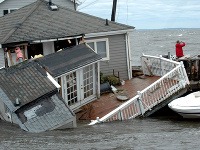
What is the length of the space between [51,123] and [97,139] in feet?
8.03

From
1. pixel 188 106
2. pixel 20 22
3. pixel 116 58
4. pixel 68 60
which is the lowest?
pixel 188 106

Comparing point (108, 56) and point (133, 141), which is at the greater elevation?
point (108, 56)

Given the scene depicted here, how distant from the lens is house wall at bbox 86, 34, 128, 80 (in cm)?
2416

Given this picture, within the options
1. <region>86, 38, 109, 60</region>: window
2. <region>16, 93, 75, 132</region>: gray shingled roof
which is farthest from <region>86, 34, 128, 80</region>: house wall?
<region>16, 93, 75, 132</region>: gray shingled roof

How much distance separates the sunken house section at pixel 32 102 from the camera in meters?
15.8

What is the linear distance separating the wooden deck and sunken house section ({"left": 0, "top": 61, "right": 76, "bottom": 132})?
254 cm

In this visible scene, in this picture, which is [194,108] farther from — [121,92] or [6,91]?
[6,91]

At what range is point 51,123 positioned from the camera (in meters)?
15.8

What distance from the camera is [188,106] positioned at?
18562mm

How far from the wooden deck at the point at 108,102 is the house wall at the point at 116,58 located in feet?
3.59

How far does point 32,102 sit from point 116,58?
9141mm

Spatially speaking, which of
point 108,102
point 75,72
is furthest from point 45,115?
point 108,102

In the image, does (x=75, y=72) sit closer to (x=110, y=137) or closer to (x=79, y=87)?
(x=79, y=87)

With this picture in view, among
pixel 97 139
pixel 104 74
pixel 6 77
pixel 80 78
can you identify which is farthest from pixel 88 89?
pixel 97 139
